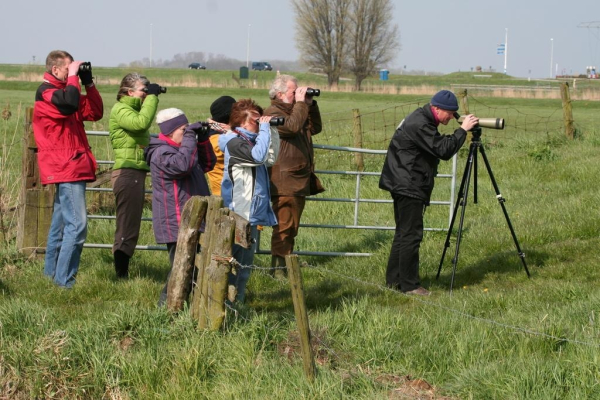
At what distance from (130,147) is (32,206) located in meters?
1.74

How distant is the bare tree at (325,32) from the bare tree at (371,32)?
86 cm

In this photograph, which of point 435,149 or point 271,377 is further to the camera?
point 435,149

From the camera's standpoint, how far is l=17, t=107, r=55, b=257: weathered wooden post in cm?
897

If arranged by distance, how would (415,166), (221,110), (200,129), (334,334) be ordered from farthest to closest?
(221,110) < (415,166) < (200,129) < (334,334)

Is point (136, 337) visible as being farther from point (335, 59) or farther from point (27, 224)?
point (335, 59)

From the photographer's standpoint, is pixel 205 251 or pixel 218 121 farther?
pixel 218 121

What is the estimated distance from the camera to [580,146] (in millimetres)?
17031

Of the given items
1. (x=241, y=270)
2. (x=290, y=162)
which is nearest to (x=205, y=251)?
(x=241, y=270)

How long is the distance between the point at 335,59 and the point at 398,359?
73.8m

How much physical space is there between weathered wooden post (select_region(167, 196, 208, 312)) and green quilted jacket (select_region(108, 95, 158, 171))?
1658 millimetres

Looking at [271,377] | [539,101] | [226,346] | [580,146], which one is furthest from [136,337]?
[539,101]

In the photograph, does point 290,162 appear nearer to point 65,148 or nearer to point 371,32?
point 65,148

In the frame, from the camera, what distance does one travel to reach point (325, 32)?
79188mm

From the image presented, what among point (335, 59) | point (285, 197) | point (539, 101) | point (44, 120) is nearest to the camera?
point (44, 120)
